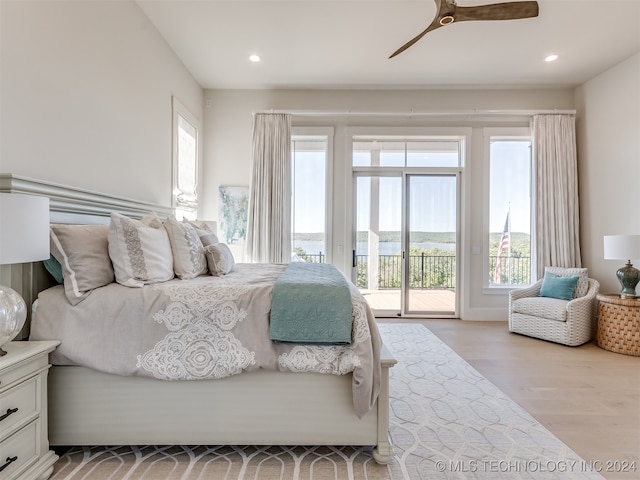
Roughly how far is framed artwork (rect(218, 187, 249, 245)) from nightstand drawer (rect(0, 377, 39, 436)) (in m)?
3.20

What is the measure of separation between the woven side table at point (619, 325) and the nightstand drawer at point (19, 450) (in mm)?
4836

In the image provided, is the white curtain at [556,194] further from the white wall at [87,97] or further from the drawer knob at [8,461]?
the drawer knob at [8,461]

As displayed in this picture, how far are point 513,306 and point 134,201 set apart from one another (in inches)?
173

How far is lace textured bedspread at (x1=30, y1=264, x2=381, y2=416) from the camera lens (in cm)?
159

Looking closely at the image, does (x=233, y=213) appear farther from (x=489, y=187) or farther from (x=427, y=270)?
(x=489, y=187)

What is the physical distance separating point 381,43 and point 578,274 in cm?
369

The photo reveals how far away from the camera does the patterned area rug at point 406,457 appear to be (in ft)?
5.14

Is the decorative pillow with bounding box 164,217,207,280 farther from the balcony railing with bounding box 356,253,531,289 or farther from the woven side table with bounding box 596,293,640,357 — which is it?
the woven side table with bounding box 596,293,640,357

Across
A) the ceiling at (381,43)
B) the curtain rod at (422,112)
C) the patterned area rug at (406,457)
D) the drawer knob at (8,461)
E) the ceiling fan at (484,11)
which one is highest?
the ceiling at (381,43)

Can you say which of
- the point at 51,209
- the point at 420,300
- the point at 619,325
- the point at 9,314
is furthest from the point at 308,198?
the point at 619,325

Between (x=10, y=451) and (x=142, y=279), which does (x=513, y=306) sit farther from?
(x=10, y=451)

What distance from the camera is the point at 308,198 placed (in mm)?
4637

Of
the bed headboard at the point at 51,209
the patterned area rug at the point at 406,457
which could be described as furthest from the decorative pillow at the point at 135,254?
the patterned area rug at the point at 406,457

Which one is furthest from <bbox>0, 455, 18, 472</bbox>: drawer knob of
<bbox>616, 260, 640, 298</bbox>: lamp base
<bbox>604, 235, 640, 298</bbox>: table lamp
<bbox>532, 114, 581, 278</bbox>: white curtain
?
<bbox>532, 114, 581, 278</bbox>: white curtain
